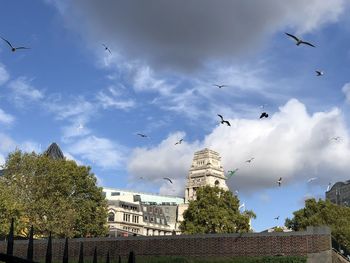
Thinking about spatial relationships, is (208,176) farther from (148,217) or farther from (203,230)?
(203,230)

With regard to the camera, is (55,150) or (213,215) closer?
(213,215)

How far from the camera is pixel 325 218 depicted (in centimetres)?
9369

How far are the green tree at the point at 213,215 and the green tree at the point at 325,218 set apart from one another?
9.59 meters

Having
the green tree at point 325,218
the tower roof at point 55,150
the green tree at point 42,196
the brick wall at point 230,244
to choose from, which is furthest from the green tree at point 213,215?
the tower roof at point 55,150

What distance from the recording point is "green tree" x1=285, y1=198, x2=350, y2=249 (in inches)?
3465

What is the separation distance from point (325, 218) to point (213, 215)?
2134cm

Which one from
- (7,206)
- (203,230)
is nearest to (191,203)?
(203,230)

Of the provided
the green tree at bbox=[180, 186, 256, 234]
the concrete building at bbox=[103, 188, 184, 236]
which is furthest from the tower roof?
the green tree at bbox=[180, 186, 256, 234]

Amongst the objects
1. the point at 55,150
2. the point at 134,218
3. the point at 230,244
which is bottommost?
the point at 230,244

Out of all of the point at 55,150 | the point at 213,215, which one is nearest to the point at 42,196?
the point at 213,215

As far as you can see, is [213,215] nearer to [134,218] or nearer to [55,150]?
[134,218]

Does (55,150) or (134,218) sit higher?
(55,150)

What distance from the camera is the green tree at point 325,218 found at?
8800cm

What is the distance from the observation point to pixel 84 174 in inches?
3381
